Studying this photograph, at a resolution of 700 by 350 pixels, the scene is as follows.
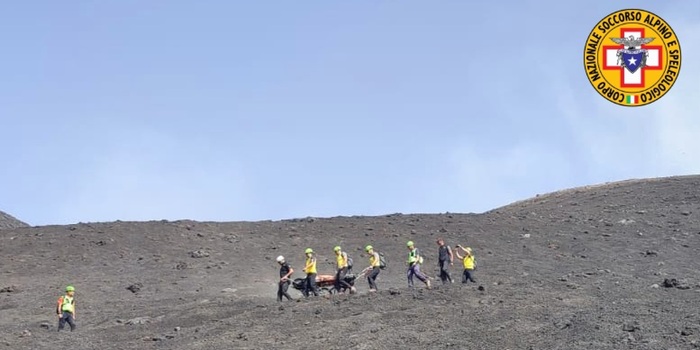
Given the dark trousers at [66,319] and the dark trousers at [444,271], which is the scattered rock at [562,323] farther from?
the dark trousers at [66,319]

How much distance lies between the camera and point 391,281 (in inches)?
1358

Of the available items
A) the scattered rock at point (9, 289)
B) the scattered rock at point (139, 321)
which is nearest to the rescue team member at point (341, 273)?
the scattered rock at point (139, 321)

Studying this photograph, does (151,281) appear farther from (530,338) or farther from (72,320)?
(530,338)

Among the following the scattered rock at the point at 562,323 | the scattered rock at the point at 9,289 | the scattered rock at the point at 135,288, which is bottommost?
the scattered rock at the point at 562,323

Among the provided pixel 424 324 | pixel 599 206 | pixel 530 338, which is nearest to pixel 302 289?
pixel 424 324

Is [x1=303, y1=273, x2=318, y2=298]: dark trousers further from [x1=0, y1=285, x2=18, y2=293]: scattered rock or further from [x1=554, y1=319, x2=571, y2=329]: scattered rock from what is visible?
[x1=0, y1=285, x2=18, y2=293]: scattered rock

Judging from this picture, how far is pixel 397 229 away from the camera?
41.7 metres

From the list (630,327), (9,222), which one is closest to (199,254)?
(9,222)

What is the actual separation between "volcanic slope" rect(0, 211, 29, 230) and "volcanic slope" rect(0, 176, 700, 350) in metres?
9.26

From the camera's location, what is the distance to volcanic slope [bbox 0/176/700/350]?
2244cm

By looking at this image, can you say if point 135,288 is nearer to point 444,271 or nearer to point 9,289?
point 9,289

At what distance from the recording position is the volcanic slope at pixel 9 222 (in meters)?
50.7

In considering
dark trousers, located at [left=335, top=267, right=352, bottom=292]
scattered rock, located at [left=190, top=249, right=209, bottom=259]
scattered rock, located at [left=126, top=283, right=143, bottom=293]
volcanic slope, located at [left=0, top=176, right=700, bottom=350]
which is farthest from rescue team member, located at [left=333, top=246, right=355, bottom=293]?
scattered rock, located at [left=190, top=249, right=209, bottom=259]

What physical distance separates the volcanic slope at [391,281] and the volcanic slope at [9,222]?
9260mm
